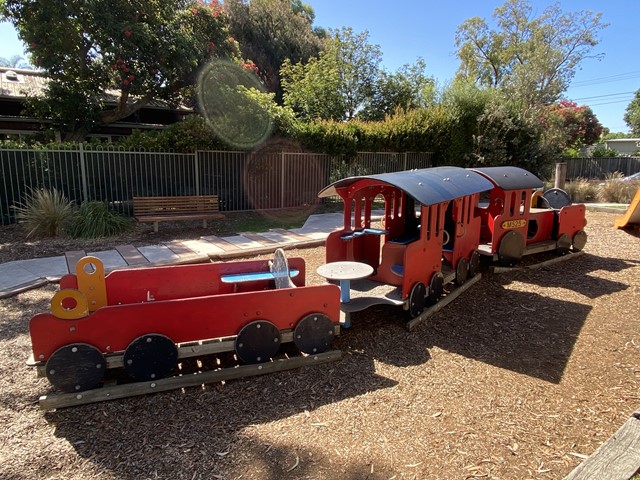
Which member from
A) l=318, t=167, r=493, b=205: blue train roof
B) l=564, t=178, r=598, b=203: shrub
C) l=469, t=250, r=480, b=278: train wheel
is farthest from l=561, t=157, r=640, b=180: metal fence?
l=318, t=167, r=493, b=205: blue train roof

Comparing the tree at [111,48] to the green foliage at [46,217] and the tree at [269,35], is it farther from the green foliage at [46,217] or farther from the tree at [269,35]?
the tree at [269,35]

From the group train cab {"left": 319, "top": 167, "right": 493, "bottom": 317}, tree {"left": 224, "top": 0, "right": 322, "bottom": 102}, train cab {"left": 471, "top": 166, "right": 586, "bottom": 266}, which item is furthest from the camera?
tree {"left": 224, "top": 0, "right": 322, "bottom": 102}

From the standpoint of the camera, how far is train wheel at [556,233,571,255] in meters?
8.06

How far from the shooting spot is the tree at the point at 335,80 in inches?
902

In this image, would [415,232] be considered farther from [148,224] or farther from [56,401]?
[148,224]

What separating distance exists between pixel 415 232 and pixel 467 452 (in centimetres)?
387

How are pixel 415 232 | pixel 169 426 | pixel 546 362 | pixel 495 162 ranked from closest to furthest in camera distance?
1. pixel 169 426
2. pixel 546 362
3. pixel 415 232
4. pixel 495 162

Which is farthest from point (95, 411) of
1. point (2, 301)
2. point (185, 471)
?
point (2, 301)

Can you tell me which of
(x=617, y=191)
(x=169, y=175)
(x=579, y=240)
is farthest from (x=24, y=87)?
(x=617, y=191)

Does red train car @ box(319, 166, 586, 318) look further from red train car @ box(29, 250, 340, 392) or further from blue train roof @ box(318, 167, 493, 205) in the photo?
red train car @ box(29, 250, 340, 392)

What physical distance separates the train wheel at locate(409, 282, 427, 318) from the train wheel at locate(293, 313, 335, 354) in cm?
125

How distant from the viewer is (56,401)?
10.5ft

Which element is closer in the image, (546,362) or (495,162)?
(546,362)

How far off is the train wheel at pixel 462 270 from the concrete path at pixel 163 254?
12.1 ft
